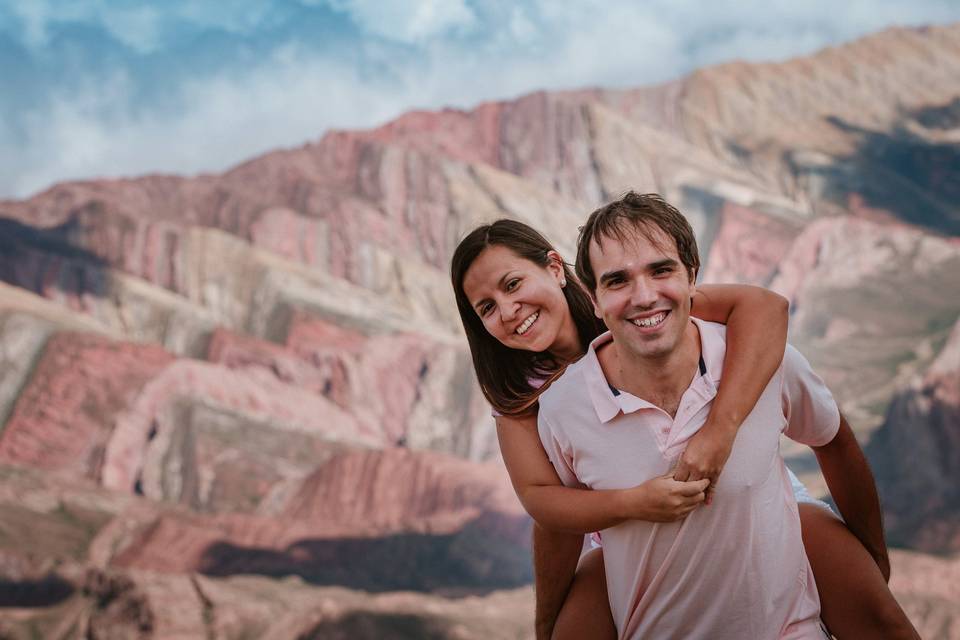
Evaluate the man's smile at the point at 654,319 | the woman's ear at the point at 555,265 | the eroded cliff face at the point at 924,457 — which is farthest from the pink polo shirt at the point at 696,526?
the eroded cliff face at the point at 924,457

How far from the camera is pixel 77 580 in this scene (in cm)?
1310

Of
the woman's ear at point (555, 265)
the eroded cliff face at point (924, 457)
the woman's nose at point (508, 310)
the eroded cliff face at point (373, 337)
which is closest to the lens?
the woman's nose at point (508, 310)

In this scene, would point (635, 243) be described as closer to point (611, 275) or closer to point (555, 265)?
point (611, 275)

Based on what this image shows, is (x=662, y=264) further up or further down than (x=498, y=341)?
further up

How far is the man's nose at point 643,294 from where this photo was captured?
4.46ft

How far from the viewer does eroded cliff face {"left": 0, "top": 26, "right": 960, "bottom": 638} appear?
46.1 ft

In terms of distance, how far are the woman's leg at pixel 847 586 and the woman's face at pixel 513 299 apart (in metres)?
0.52

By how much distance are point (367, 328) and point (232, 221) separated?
454 cm

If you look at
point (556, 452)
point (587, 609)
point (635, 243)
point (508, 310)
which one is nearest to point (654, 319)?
point (635, 243)

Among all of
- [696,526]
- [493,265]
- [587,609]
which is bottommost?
[587,609]

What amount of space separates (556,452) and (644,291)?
276 mm

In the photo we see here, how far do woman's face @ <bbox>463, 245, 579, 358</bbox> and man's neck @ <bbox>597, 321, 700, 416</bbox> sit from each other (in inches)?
11.6

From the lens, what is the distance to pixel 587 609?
1.51 metres

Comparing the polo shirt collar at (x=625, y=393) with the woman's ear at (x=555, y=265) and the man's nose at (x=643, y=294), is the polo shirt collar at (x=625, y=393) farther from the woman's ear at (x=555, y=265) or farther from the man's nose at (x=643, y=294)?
the woman's ear at (x=555, y=265)
